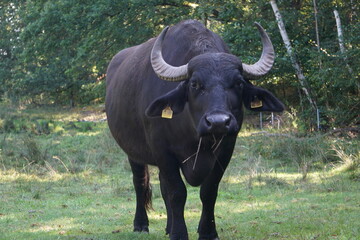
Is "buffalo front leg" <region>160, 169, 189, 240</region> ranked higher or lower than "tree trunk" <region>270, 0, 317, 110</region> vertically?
higher

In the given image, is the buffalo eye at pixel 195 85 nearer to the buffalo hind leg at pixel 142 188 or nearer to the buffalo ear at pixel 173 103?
the buffalo ear at pixel 173 103

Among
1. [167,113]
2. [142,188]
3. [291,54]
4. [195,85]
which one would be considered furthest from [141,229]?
[291,54]

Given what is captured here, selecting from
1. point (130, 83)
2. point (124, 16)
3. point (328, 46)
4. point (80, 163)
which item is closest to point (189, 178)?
point (130, 83)

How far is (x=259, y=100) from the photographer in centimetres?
573

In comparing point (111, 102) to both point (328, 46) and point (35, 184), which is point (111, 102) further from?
point (328, 46)

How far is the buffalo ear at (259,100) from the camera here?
5.69 metres

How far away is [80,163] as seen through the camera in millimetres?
13508

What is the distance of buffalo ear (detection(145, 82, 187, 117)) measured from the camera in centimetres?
559

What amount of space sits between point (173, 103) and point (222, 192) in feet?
15.4

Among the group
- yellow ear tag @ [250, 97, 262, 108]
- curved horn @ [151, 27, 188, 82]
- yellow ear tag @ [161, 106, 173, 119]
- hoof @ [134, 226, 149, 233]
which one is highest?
curved horn @ [151, 27, 188, 82]

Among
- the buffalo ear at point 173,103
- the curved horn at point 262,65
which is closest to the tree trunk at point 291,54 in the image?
the curved horn at point 262,65

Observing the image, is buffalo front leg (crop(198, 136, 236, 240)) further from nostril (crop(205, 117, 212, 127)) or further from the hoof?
the hoof

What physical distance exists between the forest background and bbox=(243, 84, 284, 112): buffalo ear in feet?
24.9

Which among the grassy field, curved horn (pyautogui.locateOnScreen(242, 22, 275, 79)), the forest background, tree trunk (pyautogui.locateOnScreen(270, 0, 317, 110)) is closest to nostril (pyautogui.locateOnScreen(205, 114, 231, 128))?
curved horn (pyautogui.locateOnScreen(242, 22, 275, 79))
